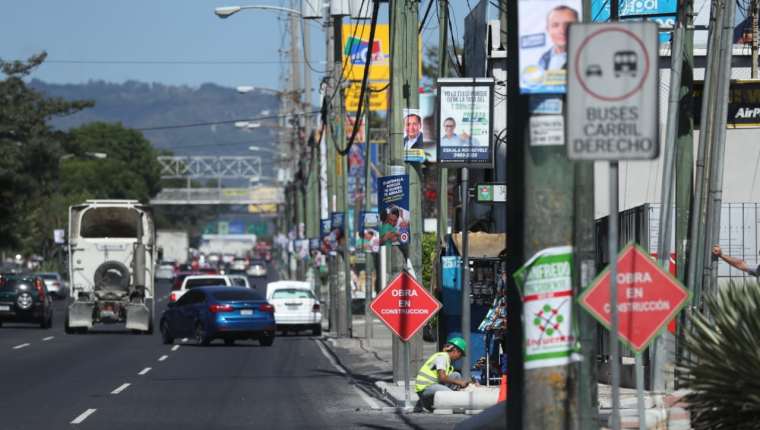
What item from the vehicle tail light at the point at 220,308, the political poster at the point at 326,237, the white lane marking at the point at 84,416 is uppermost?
the political poster at the point at 326,237

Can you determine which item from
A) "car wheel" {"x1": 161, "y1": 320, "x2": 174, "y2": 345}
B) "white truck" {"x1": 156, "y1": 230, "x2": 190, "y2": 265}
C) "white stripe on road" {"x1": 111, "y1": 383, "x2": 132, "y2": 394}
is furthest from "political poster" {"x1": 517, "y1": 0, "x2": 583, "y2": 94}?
"white truck" {"x1": 156, "y1": 230, "x2": 190, "y2": 265}

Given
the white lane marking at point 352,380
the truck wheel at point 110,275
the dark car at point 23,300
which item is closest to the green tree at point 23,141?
the dark car at point 23,300

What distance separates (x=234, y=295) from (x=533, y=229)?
2308cm

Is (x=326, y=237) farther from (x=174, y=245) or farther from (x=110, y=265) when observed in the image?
(x=174, y=245)

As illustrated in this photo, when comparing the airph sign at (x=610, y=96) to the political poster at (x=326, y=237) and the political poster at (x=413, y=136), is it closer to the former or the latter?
the political poster at (x=413, y=136)

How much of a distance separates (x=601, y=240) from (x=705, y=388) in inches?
381

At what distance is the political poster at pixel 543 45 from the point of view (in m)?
8.92

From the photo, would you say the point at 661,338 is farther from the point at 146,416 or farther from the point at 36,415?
the point at 36,415

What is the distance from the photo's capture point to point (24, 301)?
39.6 meters

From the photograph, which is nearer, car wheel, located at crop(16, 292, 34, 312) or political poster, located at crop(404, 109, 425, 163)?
political poster, located at crop(404, 109, 425, 163)

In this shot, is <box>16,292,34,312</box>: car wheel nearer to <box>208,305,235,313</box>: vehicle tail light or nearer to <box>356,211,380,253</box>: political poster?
<box>208,305,235,313</box>: vehicle tail light

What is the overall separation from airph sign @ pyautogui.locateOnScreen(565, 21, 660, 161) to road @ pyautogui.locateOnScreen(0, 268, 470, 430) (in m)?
7.19

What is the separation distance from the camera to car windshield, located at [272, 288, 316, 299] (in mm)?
36853

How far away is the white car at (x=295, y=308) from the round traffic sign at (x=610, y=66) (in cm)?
2929
